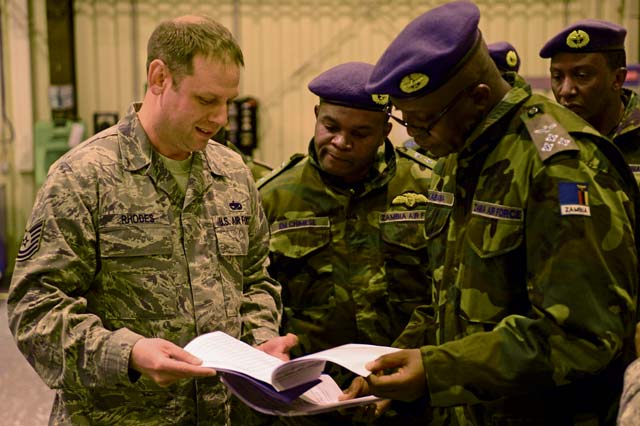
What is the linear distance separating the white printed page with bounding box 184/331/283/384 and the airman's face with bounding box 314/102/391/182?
0.83m

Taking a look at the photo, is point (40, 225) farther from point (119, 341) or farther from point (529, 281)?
point (529, 281)

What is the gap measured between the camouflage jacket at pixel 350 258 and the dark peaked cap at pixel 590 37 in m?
1.04

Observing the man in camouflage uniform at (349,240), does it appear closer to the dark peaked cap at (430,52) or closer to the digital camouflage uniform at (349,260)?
the digital camouflage uniform at (349,260)

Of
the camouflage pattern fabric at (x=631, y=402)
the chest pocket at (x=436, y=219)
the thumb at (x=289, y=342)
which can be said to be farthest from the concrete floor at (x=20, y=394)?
the camouflage pattern fabric at (x=631, y=402)

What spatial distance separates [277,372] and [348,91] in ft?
3.75

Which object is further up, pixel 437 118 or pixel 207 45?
pixel 207 45

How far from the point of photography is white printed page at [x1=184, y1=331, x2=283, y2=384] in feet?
5.71

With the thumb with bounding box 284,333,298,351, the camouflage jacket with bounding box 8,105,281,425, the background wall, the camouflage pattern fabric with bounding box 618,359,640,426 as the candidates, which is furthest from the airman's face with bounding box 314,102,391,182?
the background wall

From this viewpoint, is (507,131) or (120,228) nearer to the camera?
(507,131)

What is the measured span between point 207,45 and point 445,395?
38.3 inches

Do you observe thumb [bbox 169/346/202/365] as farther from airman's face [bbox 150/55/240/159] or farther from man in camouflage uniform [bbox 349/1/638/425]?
airman's face [bbox 150/55/240/159]

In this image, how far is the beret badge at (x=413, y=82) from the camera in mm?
1689

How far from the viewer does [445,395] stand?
1.67m

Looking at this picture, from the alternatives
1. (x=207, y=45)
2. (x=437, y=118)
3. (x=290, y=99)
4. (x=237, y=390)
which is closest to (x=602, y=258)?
(x=437, y=118)
